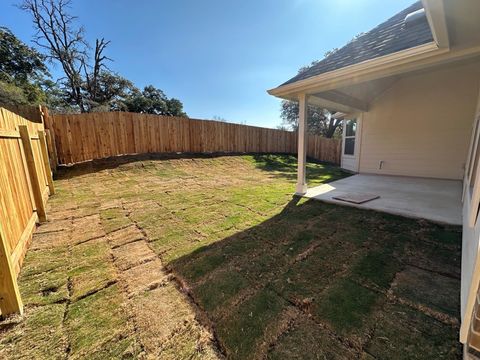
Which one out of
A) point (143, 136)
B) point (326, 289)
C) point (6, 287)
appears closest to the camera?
point (6, 287)

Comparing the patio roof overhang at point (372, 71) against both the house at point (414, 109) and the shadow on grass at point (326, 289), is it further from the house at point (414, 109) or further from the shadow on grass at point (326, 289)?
the shadow on grass at point (326, 289)

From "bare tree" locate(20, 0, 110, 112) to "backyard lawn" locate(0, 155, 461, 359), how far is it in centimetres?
1786

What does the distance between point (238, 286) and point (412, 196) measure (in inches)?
174

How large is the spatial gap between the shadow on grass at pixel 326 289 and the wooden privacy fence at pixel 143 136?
6685 mm

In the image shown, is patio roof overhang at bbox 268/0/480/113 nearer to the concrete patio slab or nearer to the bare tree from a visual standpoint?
the concrete patio slab

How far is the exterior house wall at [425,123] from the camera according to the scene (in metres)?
5.49

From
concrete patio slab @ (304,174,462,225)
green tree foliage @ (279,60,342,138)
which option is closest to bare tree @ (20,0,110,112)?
green tree foliage @ (279,60,342,138)

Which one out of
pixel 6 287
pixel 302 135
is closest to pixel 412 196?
pixel 302 135

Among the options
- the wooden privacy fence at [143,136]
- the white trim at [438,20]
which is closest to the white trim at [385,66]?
the white trim at [438,20]

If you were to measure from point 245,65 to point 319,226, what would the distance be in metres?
12.8

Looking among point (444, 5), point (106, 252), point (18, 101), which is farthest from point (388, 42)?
point (18, 101)

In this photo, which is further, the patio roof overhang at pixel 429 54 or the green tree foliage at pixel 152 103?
the green tree foliage at pixel 152 103

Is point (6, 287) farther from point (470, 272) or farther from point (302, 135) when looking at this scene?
point (302, 135)

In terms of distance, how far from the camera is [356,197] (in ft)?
14.1
